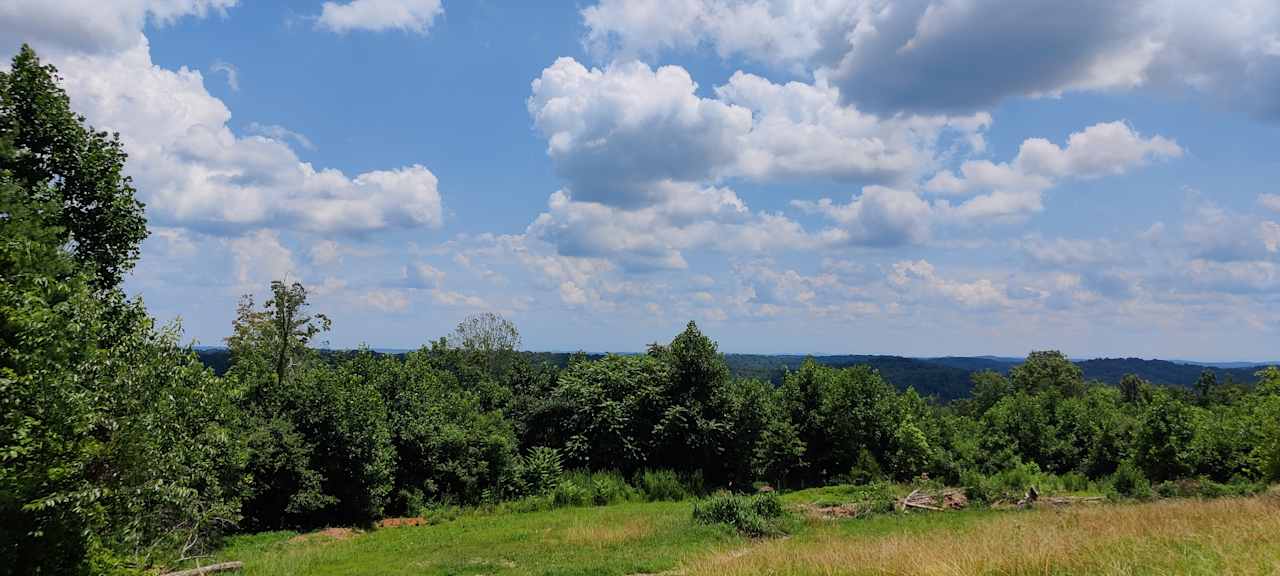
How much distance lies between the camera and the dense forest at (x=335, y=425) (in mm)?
10922

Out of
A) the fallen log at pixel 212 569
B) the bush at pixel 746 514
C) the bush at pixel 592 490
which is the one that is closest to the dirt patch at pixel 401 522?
the bush at pixel 592 490

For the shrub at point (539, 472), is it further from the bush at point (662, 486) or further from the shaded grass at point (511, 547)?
the shaded grass at point (511, 547)

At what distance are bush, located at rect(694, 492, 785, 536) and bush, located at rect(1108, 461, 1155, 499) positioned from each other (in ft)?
47.6

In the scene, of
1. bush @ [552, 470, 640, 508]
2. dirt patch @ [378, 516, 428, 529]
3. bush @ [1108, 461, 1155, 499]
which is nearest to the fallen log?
dirt patch @ [378, 516, 428, 529]

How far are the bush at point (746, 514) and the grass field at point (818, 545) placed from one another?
0.67 metres

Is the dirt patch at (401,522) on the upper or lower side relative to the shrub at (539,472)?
lower

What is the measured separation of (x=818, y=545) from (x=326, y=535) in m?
19.4

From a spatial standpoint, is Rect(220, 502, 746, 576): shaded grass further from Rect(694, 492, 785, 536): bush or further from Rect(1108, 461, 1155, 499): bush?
Rect(1108, 461, 1155, 499): bush

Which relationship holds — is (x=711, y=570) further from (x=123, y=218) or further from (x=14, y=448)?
(x=123, y=218)

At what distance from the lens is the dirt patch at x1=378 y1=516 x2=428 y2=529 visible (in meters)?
28.4

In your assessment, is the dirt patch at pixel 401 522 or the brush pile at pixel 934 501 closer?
the brush pile at pixel 934 501

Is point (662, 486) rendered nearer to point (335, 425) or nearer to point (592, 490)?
point (592, 490)

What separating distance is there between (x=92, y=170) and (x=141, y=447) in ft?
35.6

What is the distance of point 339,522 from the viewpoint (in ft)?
92.5
